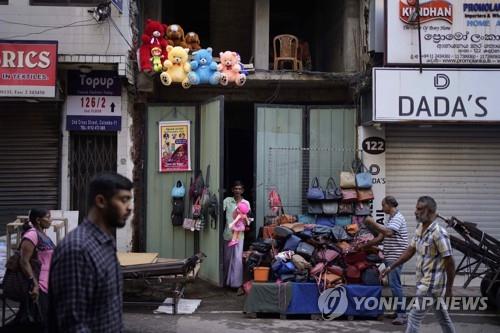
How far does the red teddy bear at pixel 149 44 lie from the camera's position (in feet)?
33.3

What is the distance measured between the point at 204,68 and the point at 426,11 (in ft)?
13.5

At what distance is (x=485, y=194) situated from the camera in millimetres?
10523

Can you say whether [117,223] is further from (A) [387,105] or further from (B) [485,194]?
(B) [485,194]

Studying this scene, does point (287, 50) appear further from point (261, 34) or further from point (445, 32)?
point (445, 32)

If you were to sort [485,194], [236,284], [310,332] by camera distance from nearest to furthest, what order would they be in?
[310,332]
[236,284]
[485,194]

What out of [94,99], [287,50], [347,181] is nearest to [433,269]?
[347,181]

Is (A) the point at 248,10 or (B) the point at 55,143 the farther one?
(A) the point at 248,10

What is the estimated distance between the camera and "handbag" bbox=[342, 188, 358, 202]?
9711 mm

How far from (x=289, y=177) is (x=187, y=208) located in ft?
6.84

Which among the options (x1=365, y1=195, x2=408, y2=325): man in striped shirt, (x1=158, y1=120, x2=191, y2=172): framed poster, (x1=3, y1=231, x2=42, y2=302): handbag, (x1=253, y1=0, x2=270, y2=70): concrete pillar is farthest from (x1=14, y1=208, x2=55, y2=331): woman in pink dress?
(x1=253, y1=0, x2=270, y2=70): concrete pillar

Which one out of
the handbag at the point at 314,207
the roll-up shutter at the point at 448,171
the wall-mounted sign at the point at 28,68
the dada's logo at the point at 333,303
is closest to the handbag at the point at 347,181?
the handbag at the point at 314,207

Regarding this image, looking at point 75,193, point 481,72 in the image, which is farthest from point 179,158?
point 481,72

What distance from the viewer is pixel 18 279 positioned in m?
5.98

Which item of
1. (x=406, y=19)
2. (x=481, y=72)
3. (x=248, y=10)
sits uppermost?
(x=248, y=10)
